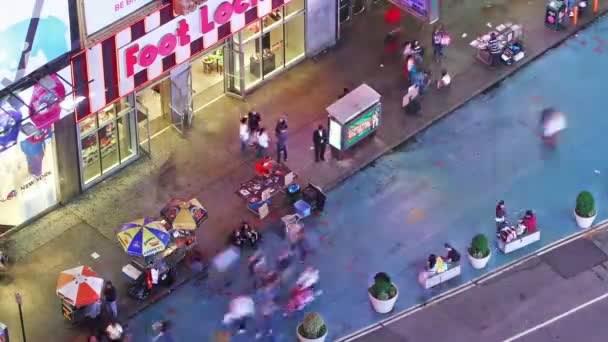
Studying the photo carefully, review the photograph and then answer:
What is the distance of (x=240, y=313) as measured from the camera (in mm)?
45438

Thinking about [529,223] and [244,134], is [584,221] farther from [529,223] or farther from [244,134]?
[244,134]

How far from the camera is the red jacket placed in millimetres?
47969

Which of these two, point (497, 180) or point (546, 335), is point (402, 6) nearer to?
point (497, 180)

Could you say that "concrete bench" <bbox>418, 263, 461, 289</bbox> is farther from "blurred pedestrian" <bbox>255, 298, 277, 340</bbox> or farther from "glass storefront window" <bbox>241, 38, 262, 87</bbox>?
"glass storefront window" <bbox>241, 38, 262, 87</bbox>

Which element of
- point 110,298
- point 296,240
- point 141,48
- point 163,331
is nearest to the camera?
point 110,298

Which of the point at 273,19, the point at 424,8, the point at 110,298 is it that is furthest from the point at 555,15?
the point at 110,298

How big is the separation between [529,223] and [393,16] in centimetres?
1454

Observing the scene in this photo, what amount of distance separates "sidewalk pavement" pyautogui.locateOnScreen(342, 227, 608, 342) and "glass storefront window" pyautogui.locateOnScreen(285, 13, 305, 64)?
47.0 feet

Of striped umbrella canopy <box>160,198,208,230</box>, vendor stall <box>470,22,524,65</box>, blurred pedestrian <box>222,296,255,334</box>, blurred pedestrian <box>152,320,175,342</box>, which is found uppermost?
vendor stall <box>470,22,524,65</box>

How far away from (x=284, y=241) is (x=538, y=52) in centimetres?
1569

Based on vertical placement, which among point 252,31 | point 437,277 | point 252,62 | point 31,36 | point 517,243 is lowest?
point 437,277

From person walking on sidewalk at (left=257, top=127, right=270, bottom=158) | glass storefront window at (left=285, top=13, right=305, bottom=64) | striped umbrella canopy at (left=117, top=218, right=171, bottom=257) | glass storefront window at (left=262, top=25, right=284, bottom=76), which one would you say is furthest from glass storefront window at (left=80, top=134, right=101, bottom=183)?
glass storefront window at (left=285, top=13, right=305, bottom=64)

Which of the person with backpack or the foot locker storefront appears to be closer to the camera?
the person with backpack

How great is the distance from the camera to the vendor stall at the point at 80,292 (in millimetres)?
43938
